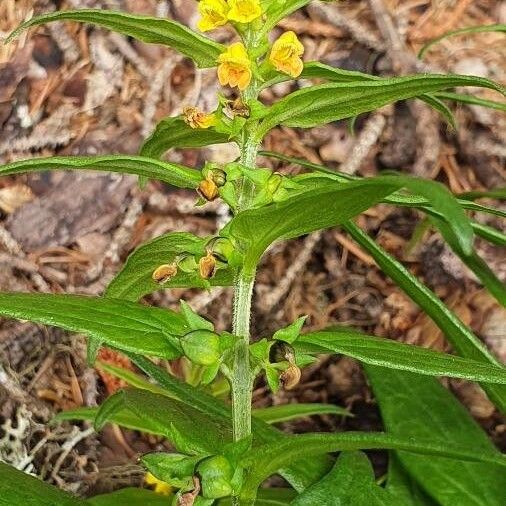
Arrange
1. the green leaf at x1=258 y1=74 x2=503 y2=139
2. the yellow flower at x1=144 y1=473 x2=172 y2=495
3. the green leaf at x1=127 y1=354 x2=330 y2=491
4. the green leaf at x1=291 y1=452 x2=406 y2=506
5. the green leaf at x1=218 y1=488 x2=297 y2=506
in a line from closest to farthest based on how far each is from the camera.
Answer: the green leaf at x1=258 y1=74 x2=503 y2=139 < the green leaf at x1=291 y1=452 x2=406 y2=506 < the green leaf at x1=127 y1=354 x2=330 y2=491 < the green leaf at x1=218 y1=488 x2=297 y2=506 < the yellow flower at x1=144 y1=473 x2=172 y2=495

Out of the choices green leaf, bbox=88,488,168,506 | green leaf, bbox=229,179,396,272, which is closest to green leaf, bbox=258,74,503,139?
green leaf, bbox=229,179,396,272

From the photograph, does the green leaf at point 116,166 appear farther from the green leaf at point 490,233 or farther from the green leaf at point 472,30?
the green leaf at point 472,30

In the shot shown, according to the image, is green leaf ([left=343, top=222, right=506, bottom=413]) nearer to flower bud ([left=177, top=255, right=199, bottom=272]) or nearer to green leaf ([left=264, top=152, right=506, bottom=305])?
green leaf ([left=264, top=152, right=506, bottom=305])

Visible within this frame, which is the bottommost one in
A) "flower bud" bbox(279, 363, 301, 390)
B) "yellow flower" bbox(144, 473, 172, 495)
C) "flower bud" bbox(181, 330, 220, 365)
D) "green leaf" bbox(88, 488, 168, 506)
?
"yellow flower" bbox(144, 473, 172, 495)

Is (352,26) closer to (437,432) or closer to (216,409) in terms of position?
(437,432)

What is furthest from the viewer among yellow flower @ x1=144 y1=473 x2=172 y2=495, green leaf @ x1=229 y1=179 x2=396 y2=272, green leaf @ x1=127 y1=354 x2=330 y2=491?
yellow flower @ x1=144 y1=473 x2=172 y2=495

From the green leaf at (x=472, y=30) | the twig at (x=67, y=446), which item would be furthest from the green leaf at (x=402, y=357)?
the twig at (x=67, y=446)

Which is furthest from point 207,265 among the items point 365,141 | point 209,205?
point 365,141

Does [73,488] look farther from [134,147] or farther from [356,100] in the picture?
[356,100]

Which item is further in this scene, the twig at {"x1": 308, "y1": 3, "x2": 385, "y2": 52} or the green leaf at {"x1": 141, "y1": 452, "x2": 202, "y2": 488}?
the twig at {"x1": 308, "y1": 3, "x2": 385, "y2": 52}
